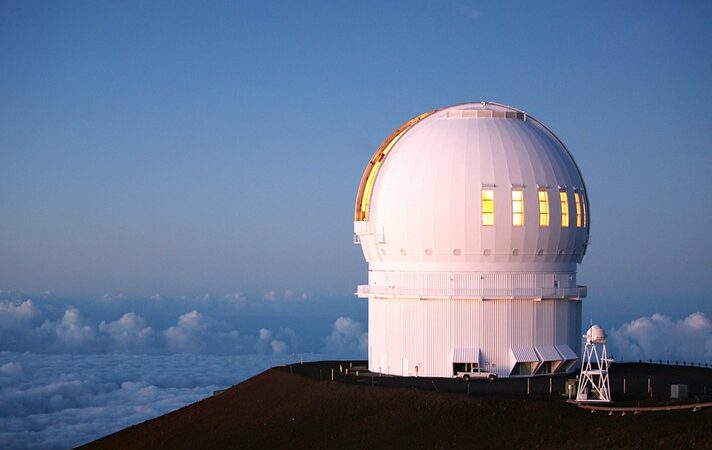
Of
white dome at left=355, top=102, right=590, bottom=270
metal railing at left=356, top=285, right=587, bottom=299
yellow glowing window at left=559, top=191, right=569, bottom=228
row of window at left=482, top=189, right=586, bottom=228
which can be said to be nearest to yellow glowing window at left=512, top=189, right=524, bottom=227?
row of window at left=482, top=189, right=586, bottom=228

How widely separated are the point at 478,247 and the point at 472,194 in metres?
2.05

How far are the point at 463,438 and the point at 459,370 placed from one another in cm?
1031

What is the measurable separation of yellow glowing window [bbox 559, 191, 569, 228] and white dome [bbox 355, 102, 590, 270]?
0.14 m

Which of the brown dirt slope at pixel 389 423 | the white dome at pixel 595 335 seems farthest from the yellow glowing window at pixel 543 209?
the brown dirt slope at pixel 389 423

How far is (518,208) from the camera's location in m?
42.6

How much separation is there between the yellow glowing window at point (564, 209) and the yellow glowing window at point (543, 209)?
0.87 meters

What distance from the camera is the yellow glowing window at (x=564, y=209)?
43656mm

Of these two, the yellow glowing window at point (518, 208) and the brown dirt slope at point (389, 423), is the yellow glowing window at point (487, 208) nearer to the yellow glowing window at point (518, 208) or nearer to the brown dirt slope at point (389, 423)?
the yellow glowing window at point (518, 208)

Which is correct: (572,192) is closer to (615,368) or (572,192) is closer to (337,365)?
(615,368)

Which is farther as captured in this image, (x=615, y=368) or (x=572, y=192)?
(x=615, y=368)

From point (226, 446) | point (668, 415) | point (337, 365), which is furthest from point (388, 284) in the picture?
point (668, 415)

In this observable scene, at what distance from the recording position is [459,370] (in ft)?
142

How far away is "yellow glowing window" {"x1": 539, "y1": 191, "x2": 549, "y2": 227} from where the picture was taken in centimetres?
4294

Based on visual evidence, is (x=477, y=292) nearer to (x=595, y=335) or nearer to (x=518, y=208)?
(x=518, y=208)
